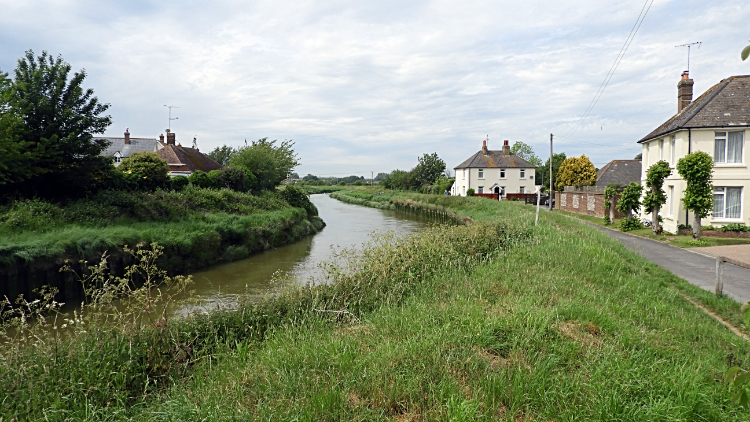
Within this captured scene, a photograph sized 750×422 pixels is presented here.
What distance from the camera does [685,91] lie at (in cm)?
2569

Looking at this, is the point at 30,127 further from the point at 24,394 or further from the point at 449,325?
the point at 449,325

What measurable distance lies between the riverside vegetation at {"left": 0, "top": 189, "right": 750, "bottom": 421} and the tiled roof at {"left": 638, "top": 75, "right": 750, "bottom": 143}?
16.2m

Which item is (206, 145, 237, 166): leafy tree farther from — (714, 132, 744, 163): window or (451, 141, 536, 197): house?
(714, 132, 744, 163): window

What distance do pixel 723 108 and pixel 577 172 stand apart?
37796 millimetres

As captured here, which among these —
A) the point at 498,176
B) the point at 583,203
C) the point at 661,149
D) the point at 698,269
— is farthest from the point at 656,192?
the point at 498,176

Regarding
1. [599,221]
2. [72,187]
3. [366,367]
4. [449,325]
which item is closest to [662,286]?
[449,325]

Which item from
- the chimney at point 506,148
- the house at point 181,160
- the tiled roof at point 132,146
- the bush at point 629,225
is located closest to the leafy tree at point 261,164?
the house at point 181,160

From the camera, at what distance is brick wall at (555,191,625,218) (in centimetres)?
3200

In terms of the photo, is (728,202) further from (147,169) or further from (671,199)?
(147,169)

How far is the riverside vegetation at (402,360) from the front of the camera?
4.35 meters

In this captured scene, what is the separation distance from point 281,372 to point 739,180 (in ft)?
77.5

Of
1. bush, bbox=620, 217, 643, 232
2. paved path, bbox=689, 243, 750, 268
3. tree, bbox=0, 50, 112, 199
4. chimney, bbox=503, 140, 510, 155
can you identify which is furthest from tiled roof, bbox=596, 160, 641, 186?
tree, bbox=0, 50, 112, 199

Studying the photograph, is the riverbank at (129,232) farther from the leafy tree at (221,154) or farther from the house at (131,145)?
the leafy tree at (221,154)

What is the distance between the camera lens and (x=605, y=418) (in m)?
4.16
